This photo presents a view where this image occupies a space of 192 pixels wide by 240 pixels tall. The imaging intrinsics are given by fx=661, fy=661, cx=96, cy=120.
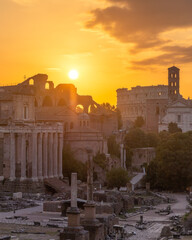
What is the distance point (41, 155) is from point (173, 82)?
8690cm

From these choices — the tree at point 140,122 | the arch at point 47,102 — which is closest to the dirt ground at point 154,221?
the arch at point 47,102

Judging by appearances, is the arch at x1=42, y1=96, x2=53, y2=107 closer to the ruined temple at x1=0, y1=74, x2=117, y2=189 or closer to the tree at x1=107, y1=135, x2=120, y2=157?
the ruined temple at x1=0, y1=74, x2=117, y2=189

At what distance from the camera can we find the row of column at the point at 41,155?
7538 centimetres

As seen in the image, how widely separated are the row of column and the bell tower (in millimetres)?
80671

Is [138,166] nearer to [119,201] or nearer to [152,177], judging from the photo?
[152,177]

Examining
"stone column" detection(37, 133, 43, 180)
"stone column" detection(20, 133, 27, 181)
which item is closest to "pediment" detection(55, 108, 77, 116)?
"stone column" detection(37, 133, 43, 180)

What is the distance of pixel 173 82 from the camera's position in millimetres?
159875

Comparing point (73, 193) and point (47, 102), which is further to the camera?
point (47, 102)

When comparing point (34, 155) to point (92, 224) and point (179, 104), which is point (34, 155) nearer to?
point (92, 224)

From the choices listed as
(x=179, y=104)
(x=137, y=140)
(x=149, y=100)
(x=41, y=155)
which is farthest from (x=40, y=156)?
(x=149, y=100)

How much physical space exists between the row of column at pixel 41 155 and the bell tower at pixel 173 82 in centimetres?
8067

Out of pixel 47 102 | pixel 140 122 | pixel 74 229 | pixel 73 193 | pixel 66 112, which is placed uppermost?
pixel 47 102

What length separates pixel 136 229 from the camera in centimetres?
5000

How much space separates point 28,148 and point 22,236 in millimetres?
34805
